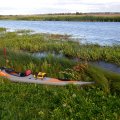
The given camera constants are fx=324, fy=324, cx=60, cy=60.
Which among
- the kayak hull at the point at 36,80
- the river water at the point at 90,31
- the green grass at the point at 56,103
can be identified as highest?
the green grass at the point at 56,103

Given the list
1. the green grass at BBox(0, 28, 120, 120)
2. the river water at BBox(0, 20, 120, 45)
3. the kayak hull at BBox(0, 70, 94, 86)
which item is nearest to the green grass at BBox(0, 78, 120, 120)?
the green grass at BBox(0, 28, 120, 120)

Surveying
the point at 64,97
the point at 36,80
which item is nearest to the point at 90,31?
the point at 36,80

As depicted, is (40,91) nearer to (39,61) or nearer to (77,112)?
(77,112)

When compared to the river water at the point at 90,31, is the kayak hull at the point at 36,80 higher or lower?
higher

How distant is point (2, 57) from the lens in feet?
66.5

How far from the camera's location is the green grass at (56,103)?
34.0 feet

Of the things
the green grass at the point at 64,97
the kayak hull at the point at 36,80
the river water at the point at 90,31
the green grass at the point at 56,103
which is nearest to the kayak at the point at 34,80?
the kayak hull at the point at 36,80

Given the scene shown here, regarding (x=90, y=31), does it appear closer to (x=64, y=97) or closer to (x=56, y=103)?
(x=64, y=97)

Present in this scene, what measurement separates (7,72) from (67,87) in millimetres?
3981

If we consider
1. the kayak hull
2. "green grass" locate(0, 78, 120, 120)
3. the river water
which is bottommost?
the river water

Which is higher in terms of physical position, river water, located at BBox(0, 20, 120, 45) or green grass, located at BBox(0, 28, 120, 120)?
green grass, located at BBox(0, 28, 120, 120)

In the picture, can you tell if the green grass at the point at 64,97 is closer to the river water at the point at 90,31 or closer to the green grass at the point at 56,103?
the green grass at the point at 56,103

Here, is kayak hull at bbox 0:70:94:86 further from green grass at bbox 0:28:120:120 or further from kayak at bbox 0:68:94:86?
green grass at bbox 0:28:120:120

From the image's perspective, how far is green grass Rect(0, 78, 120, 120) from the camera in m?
10.4
